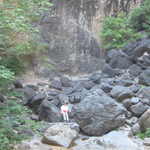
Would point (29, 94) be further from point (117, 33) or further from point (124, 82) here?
point (117, 33)

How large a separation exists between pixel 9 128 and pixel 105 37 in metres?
13.2

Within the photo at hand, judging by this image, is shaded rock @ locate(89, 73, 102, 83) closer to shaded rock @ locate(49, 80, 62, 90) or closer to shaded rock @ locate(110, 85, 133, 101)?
shaded rock @ locate(110, 85, 133, 101)

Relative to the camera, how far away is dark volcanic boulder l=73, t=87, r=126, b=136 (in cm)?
999

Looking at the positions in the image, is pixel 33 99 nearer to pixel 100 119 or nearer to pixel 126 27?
pixel 100 119

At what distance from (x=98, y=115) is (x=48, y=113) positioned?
2.54 m

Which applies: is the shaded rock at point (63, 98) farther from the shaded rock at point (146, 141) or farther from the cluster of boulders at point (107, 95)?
the shaded rock at point (146, 141)

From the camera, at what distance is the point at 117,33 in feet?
53.5

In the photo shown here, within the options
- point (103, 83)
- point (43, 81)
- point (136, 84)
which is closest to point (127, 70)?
point (136, 84)

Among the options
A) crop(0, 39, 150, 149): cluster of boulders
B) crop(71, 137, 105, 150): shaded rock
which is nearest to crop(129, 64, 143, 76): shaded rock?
crop(0, 39, 150, 149): cluster of boulders

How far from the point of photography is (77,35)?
16.8 m

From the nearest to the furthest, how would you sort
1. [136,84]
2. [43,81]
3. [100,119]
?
[100,119] < [136,84] < [43,81]

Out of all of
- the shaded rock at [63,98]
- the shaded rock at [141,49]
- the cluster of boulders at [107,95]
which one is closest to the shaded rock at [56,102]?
the cluster of boulders at [107,95]

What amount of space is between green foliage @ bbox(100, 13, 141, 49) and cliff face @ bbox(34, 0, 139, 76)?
3.19 feet

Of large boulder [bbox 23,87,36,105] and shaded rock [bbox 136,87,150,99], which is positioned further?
shaded rock [bbox 136,87,150,99]
